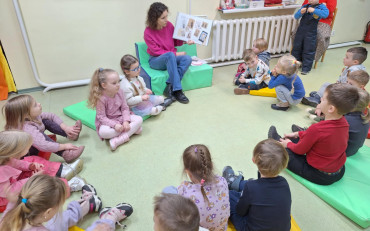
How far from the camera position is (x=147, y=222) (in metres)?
1.93

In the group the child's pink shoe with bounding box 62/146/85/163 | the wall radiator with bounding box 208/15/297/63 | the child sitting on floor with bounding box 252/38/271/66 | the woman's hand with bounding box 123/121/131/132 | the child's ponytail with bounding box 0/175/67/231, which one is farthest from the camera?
the wall radiator with bounding box 208/15/297/63

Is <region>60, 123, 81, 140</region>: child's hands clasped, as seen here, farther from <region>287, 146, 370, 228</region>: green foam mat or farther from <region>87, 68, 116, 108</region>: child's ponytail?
<region>287, 146, 370, 228</region>: green foam mat

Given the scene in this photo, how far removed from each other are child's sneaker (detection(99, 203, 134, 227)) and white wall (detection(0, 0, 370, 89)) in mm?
2536

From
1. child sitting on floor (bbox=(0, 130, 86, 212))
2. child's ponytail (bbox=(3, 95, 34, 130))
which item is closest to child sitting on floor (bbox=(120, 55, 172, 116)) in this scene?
child's ponytail (bbox=(3, 95, 34, 130))

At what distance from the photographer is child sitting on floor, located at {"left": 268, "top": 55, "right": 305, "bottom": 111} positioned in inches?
123

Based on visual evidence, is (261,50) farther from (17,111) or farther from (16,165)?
(16,165)

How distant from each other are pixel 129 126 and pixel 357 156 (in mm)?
2168

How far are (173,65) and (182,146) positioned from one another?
4.01ft

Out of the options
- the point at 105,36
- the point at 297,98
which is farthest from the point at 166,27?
the point at 297,98

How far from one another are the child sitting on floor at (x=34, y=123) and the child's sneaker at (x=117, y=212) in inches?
29.4

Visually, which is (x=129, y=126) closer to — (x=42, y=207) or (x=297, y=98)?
(x=42, y=207)

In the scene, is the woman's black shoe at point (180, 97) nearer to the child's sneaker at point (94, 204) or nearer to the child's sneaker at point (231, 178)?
the child's sneaker at point (231, 178)

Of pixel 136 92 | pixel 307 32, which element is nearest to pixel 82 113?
pixel 136 92

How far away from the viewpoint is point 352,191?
82.1 inches
